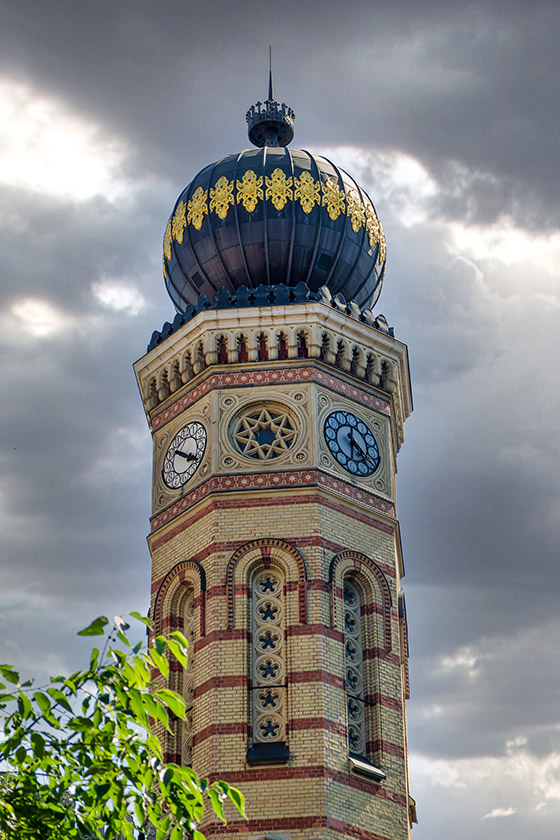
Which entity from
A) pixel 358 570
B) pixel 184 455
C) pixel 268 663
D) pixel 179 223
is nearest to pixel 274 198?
pixel 179 223

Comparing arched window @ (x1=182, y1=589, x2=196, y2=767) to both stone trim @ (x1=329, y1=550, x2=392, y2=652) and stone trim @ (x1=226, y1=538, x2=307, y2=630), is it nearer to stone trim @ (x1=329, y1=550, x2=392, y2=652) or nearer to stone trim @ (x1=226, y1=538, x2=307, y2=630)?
stone trim @ (x1=226, y1=538, x2=307, y2=630)

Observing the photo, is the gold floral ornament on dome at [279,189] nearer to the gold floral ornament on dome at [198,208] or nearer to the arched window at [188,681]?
the gold floral ornament on dome at [198,208]

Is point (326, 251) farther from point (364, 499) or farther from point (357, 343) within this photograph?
point (364, 499)

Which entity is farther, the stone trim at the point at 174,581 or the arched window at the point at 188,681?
the stone trim at the point at 174,581

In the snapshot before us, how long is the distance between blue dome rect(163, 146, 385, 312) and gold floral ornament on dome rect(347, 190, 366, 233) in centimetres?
2

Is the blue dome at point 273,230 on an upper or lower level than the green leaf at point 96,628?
upper

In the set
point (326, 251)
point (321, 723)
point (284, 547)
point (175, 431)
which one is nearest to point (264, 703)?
point (321, 723)

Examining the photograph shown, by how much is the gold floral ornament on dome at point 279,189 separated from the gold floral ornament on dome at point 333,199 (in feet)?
2.61

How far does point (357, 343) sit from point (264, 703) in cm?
824

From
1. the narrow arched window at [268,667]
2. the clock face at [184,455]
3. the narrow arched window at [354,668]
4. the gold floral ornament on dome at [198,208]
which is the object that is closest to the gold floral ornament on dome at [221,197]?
the gold floral ornament on dome at [198,208]

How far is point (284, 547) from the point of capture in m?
29.0

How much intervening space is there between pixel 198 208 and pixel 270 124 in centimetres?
346

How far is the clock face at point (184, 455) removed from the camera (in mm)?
30750

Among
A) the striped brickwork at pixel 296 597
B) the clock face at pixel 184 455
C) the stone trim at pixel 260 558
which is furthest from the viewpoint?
the clock face at pixel 184 455
